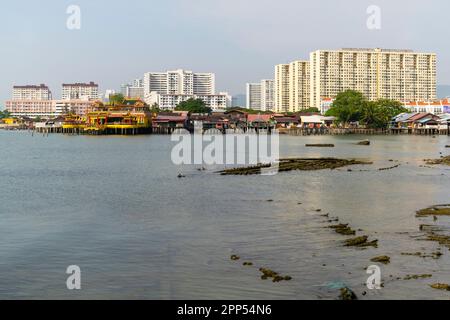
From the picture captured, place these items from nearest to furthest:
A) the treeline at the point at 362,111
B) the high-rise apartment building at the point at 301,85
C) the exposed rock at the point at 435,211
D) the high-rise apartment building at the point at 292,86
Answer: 1. the exposed rock at the point at 435,211
2. the treeline at the point at 362,111
3. the high-rise apartment building at the point at 301,85
4. the high-rise apartment building at the point at 292,86

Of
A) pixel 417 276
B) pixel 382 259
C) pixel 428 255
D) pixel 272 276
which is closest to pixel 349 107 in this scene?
pixel 428 255

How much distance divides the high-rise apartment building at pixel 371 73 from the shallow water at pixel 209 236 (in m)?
134

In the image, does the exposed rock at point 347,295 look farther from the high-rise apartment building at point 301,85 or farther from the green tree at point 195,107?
the high-rise apartment building at point 301,85

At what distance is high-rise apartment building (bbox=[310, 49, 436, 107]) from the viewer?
161875 mm

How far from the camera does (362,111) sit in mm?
110938

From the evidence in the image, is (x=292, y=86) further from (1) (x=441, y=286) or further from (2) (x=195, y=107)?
(1) (x=441, y=286)

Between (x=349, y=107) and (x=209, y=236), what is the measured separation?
98.1 m

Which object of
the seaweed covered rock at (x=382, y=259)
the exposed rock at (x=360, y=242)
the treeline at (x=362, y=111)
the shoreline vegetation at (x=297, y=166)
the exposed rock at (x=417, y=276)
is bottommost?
the exposed rock at (x=417, y=276)

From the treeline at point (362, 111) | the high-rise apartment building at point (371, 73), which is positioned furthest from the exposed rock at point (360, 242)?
the high-rise apartment building at point (371, 73)

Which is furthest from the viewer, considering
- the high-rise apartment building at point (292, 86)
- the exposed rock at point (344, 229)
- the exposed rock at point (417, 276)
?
the high-rise apartment building at point (292, 86)

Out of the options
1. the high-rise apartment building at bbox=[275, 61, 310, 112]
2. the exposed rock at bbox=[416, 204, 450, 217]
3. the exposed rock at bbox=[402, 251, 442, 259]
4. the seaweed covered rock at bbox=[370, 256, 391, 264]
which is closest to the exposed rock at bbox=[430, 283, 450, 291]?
the seaweed covered rock at bbox=[370, 256, 391, 264]

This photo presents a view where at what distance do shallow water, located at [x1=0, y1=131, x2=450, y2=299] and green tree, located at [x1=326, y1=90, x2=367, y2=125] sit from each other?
8087 centimetres

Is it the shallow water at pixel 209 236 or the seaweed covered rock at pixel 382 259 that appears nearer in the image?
the shallow water at pixel 209 236

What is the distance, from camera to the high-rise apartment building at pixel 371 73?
16188cm
